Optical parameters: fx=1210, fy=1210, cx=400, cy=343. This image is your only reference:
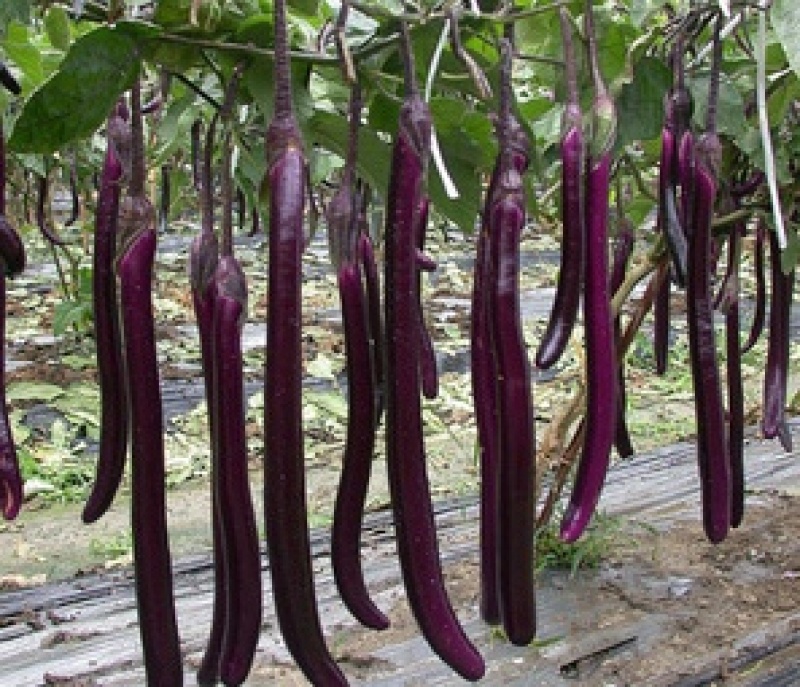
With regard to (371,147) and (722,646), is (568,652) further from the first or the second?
(371,147)

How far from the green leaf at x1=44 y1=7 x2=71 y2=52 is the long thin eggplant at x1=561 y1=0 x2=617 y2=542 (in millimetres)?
464

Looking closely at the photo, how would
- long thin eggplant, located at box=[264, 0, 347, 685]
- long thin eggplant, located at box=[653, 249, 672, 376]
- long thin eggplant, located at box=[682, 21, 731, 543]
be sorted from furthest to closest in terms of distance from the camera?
long thin eggplant, located at box=[653, 249, 672, 376] < long thin eggplant, located at box=[682, 21, 731, 543] < long thin eggplant, located at box=[264, 0, 347, 685]

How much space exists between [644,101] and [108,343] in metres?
0.48

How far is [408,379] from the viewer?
21.2 inches

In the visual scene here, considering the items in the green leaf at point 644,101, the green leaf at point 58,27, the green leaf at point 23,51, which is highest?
the green leaf at point 58,27

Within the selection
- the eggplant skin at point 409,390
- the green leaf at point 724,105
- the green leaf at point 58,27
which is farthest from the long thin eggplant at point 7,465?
the green leaf at point 724,105

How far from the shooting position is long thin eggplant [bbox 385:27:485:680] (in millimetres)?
533

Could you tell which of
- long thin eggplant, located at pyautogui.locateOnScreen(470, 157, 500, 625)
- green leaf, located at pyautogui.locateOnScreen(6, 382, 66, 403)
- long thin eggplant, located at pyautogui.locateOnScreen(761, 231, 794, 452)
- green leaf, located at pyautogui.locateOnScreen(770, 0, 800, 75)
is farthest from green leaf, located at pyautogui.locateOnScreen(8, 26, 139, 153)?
green leaf, located at pyautogui.locateOnScreen(6, 382, 66, 403)

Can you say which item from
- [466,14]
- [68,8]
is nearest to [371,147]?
[466,14]

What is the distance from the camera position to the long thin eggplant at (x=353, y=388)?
562 mm

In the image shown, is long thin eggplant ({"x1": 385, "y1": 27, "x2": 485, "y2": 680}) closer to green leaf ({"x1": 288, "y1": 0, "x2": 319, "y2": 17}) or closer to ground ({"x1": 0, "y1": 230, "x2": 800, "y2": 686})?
green leaf ({"x1": 288, "y1": 0, "x2": 319, "y2": 17})

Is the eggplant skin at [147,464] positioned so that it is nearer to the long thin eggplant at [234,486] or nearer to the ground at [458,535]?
the long thin eggplant at [234,486]

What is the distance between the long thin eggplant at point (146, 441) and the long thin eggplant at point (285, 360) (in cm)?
7

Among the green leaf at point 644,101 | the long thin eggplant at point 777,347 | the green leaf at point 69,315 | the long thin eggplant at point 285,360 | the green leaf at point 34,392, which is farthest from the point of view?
the green leaf at point 69,315
